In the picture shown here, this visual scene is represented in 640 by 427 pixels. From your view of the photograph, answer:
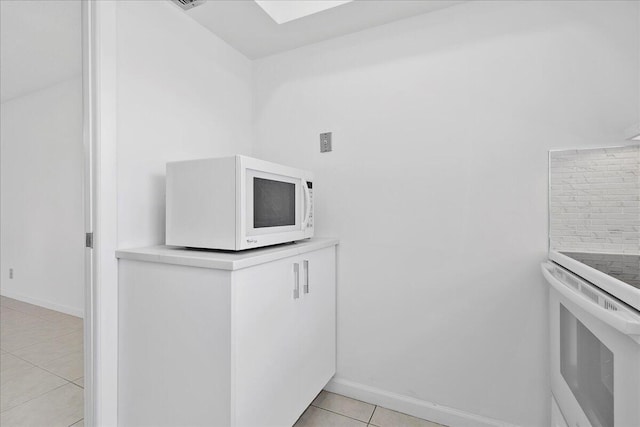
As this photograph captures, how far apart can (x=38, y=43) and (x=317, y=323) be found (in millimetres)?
2668

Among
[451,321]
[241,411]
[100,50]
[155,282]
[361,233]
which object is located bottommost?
[241,411]

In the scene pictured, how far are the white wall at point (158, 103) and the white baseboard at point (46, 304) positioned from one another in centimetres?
218

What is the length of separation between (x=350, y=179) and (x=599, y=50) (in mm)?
1223

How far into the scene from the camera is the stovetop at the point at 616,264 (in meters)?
0.81

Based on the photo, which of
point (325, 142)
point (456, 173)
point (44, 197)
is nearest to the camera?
point (456, 173)

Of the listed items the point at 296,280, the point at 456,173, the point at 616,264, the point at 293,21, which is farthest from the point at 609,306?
the point at 293,21

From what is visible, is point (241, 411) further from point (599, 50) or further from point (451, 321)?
point (599, 50)

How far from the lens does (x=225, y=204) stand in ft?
3.83

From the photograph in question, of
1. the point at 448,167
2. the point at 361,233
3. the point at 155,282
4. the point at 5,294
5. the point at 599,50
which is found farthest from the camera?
the point at 5,294

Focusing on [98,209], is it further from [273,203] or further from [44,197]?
[44,197]

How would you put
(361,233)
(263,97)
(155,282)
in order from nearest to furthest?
(155,282), (361,233), (263,97)

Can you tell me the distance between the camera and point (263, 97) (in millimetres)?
2064

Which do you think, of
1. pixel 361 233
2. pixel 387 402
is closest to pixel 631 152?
pixel 361 233

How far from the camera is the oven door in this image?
2.19ft
